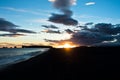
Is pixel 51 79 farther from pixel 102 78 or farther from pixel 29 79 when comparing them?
pixel 102 78

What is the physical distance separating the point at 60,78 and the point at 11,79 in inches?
173

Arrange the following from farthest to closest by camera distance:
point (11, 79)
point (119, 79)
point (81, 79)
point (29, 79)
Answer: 1. point (11, 79)
2. point (29, 79)
3. point (81, 79)
4. point (119, 79)

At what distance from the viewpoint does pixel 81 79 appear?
37.7ft

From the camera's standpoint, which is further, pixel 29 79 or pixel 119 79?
pixel 29 79

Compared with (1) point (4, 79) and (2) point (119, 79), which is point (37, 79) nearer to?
(1) point (4, 79)

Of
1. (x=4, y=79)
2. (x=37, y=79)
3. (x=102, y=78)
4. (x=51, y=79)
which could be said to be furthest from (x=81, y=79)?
(x=4, y=79)

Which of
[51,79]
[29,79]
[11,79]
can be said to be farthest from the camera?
[11,79]

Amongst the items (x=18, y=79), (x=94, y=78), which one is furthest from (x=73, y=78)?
(x=18, y=79)

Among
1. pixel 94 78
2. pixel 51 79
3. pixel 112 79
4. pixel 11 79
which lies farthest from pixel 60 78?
pixel 11 79

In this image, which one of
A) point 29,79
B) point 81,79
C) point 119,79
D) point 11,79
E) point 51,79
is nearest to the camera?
point 119,79

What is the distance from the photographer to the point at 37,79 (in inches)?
Result: 509

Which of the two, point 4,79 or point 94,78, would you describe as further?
point 4,79

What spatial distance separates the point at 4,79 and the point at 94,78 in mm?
7341

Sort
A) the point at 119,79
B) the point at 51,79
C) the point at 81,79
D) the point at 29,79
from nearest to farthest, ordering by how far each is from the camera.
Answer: the point at 119,79 < the point at 81,79 < the point at 51,79 < the point at 29,79
